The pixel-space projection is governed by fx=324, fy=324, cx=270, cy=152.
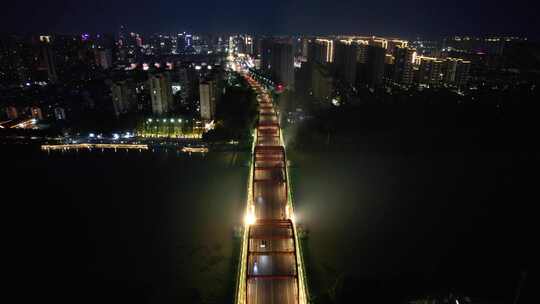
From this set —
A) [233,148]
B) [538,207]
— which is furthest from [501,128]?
[233,148]

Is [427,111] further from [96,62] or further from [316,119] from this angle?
[96,62]

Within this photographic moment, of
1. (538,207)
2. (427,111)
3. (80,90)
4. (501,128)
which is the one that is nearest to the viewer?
(538,207)

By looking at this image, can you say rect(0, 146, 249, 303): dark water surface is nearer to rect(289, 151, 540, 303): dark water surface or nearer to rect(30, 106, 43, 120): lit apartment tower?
rect(289, 151, 540, 303): dark water surface

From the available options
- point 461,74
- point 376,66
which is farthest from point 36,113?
point 461,74

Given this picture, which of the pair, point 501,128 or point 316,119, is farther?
point 316,119

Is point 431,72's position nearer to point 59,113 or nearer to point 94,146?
point 94,146

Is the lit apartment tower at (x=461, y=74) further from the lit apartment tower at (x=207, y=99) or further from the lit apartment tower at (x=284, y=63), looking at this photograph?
the lit apartment tower at (x=207, y=99)
